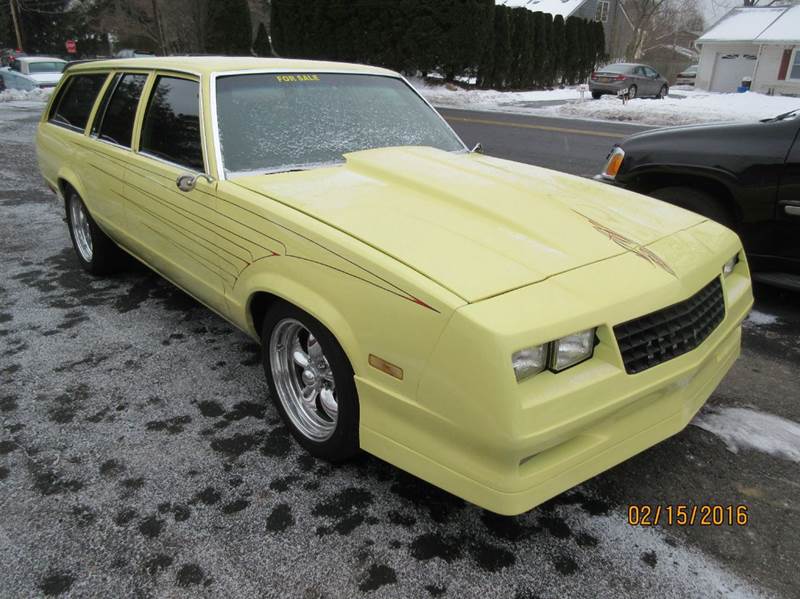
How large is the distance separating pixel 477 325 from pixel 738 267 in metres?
1.82

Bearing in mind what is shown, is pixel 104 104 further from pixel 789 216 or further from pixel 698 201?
pixel 789 216

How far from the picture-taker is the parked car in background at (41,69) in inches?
828

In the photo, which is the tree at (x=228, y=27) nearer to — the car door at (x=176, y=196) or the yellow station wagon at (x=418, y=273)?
the car door at (x=176, y=196)

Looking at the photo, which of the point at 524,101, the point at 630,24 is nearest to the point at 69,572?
the point at 524,101

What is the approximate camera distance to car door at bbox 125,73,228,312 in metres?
3.05

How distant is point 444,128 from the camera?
13.2 ft

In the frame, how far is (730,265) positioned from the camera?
9.67 feet

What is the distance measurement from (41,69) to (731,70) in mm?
33598

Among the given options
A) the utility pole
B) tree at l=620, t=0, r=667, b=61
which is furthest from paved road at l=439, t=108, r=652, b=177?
the utility pole

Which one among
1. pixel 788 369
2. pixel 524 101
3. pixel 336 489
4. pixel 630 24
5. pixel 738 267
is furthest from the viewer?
pixel 630 24

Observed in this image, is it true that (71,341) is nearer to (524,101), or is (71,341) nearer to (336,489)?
(336,489)

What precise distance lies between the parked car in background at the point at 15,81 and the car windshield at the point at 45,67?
1.83 feet

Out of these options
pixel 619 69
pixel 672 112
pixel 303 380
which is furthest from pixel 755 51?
pixel 303 380

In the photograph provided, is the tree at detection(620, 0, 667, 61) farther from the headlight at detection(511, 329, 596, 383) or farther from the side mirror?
the headlight at detection(511, 329, 596, 383)
